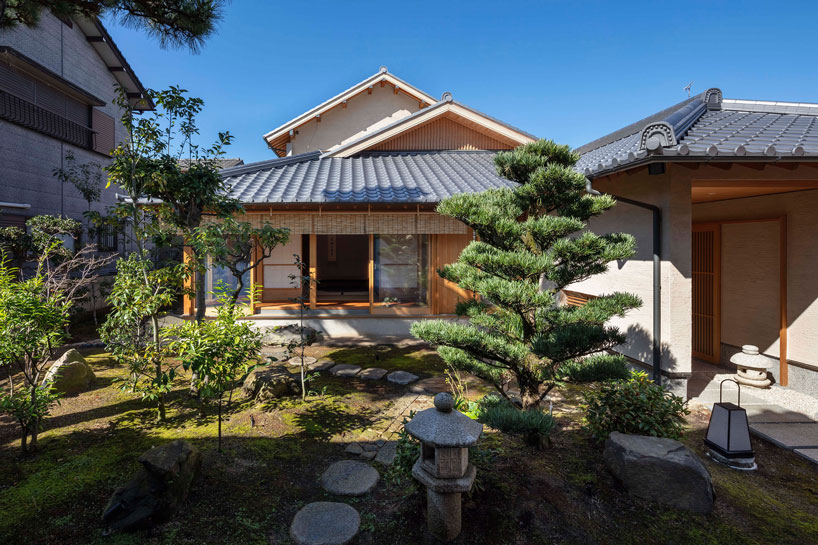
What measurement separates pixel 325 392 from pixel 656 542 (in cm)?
448

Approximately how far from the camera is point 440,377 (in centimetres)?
690

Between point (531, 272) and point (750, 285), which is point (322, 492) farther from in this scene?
point (750, 285)

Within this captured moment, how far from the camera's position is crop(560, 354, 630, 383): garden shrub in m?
3.89

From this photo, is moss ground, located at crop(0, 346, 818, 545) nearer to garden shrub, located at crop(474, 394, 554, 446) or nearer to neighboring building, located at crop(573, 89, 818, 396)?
garden shrub, located at crop(474, 394, 554, 446)

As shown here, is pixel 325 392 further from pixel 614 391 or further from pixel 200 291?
pixel 614 391

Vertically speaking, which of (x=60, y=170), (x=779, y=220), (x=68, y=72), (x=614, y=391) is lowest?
(x=614, y=391)

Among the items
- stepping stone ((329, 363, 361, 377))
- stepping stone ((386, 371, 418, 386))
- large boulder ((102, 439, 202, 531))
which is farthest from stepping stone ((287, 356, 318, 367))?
large boulder ((102, 439, 202, 531))

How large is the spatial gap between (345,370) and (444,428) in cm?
467

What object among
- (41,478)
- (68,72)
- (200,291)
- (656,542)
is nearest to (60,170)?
(68,72)

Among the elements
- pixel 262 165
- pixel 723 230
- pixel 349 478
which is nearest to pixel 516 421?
pixel 349 478

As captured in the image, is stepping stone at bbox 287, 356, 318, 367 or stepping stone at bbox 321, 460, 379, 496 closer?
stepping stone at bbox 321, 460, 379, 496

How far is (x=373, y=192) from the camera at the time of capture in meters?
9.41

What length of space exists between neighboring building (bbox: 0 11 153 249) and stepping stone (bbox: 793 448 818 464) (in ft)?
46.2

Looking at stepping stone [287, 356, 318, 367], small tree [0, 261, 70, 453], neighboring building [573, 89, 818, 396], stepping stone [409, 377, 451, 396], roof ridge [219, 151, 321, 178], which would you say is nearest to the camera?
small tree [0, 261, 70, 453]
